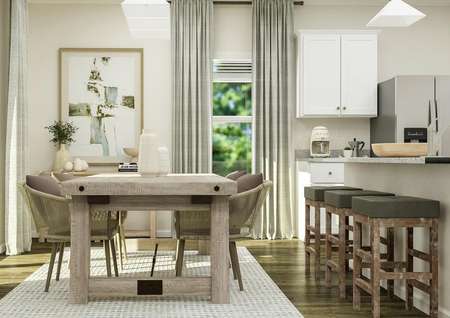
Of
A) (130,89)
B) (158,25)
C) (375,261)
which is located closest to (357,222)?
(375,261)

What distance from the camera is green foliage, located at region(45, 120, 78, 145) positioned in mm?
6718

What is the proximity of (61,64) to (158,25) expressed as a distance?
3.17m

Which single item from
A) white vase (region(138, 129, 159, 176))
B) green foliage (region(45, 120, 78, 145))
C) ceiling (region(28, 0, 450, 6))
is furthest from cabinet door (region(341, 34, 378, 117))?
white vase (region(138, 129, 159, 176))

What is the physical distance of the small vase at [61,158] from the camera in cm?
660

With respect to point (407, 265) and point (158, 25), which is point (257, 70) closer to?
point (158, 25)

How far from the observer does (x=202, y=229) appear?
391 cm

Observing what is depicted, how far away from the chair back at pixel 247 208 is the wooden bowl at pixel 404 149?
82 cm

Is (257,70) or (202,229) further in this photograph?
(257,70)

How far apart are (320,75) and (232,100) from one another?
1132 mm

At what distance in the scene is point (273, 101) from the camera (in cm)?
686

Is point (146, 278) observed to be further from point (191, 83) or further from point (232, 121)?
point (232, 121)

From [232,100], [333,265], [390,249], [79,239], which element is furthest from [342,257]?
[232,100]

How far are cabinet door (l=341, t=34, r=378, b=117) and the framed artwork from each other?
2394 millimetres

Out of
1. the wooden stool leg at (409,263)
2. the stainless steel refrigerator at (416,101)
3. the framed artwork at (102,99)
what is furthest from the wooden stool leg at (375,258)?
the framed artwork at (102,99)
